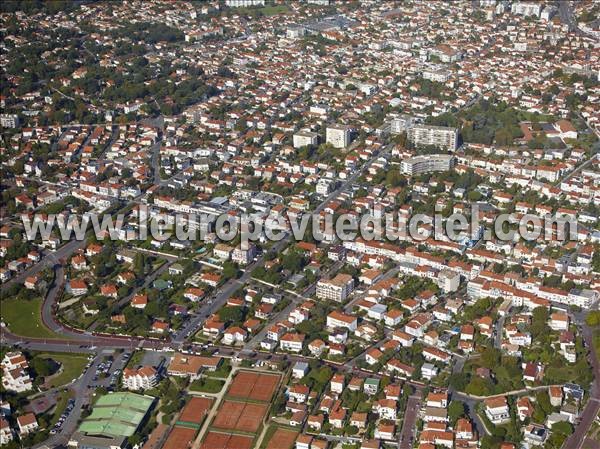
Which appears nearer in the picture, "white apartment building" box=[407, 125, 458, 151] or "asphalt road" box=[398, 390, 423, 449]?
"asphalt road" box=[398, 390, 423, 449]

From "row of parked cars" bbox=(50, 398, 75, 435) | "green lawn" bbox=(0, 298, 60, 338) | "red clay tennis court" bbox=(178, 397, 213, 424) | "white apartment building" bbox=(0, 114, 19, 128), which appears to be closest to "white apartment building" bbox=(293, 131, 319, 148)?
"white apartment building" bbox=(0, 114, 19, 128)

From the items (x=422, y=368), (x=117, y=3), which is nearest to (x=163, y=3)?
(x=117, y=3)

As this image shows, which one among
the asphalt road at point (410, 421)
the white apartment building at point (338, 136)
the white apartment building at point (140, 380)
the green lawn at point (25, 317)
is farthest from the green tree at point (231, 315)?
the white apartment building at point (338, 136)

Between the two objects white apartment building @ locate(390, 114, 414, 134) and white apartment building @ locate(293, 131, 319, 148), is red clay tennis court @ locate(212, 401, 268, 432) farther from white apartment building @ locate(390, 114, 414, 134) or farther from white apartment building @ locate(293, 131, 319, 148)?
white apartment building @ locate(390, 114, 414, 134)

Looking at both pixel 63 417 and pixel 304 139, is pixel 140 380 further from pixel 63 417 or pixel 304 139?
pixel 304 139

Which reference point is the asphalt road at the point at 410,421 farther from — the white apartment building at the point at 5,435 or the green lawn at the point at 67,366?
the white apartment building at the point at 5,435

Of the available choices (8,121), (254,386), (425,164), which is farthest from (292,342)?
(8,121)
